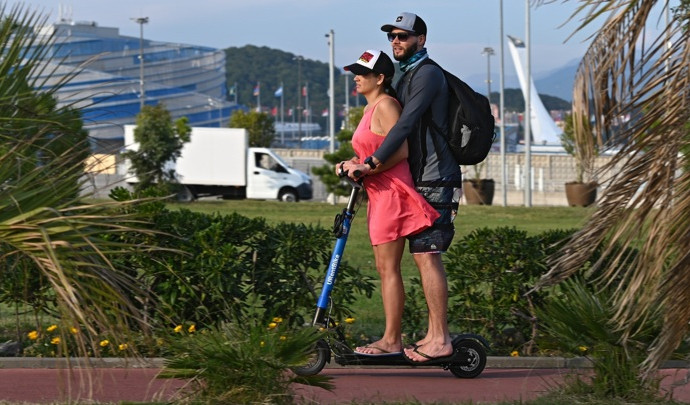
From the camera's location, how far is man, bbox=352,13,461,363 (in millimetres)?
6461

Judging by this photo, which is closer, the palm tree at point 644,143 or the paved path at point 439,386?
the palm tree at point 644,143

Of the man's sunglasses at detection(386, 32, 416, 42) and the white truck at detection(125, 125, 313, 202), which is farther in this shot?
the white truck at detection(125, 125, 313, 202)

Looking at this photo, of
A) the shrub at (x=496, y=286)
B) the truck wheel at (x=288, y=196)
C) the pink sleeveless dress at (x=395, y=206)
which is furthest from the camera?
the truck wheel at (x=288, y=196)

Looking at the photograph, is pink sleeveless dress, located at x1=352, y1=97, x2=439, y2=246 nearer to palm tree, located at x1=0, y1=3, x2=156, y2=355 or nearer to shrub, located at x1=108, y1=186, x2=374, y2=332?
shrub, located at x1=108, y1=186, x2=374, y2=332

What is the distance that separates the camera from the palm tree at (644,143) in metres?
4.72

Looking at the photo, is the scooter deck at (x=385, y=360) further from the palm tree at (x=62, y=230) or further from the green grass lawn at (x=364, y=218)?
the green grass lawn at (x=364, y=218)

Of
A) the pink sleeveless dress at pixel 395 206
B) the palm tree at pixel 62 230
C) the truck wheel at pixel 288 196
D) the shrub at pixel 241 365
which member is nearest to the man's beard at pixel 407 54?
the pink sleeveless dress at pixel 395 206

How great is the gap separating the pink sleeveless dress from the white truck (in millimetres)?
34138

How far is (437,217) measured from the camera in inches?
254

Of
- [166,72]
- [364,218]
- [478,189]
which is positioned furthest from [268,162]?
[166,72]

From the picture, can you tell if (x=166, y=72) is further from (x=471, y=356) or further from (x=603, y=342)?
(x=603, y=342)

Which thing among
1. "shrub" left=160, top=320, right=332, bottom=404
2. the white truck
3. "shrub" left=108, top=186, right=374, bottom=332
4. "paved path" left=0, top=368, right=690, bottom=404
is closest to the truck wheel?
the white truck

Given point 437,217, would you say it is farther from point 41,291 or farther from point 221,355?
point 41,291

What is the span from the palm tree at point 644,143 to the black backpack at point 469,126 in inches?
55.7
